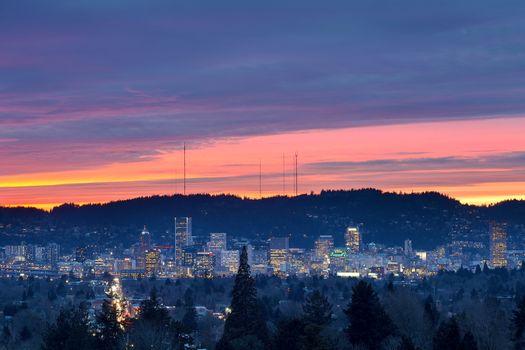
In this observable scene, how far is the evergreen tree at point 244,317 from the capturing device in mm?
57156

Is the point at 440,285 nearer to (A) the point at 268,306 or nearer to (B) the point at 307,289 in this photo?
(B) the point at 307,289

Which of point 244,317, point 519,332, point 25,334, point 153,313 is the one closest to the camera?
point 519,332

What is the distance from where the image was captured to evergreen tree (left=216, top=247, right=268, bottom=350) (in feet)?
188

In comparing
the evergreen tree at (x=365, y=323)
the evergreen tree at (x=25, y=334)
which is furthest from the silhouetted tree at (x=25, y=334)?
the evergreen tree at (x=365, y=323)

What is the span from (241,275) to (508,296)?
5041 centimetres

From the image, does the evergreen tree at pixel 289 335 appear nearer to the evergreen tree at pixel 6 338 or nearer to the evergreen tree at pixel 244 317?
the evergreen tree at pixel 244 317

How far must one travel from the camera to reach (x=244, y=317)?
59.3 metres

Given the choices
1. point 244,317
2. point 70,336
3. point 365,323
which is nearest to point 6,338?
point 244,317

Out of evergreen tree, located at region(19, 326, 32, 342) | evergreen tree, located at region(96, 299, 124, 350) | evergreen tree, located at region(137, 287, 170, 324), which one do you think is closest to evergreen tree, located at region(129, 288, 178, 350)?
evergreen tree, located at region(137, 287, 170, 324)

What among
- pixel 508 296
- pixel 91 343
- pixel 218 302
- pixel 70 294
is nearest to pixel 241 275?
pixel 91 343

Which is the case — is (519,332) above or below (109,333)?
below

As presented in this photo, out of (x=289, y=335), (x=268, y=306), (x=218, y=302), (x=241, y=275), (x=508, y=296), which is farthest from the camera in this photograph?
(x=218, y=302)

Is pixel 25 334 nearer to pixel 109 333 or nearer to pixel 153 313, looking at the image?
pixel 153 313

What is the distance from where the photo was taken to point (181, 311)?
9012 centimetres
